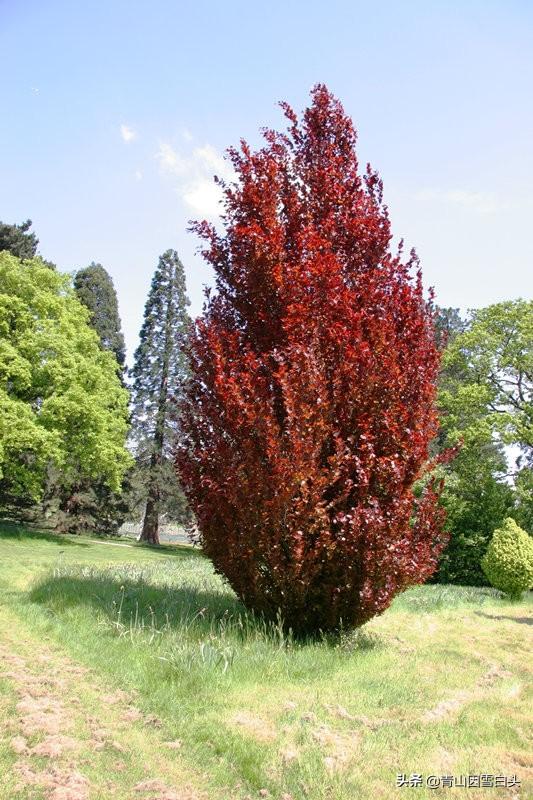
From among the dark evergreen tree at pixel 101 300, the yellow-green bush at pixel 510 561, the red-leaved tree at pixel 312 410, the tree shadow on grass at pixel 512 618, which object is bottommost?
the tree shadow on grass at pixel 512 618

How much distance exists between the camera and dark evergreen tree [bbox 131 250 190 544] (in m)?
35.8

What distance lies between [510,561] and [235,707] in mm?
12186

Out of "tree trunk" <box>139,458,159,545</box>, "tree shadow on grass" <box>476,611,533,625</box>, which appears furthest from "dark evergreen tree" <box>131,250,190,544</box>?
"tree shadow on grass" <box>476,611,533,625</box>

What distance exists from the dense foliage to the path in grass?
1737cm

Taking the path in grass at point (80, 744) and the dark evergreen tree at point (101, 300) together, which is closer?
the path in grass at point (80, 744)

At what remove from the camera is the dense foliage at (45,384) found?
22.0 meters

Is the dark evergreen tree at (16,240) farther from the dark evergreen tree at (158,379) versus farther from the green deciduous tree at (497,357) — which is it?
the green deciduous tree at (497,357)

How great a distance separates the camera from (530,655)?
7.82m

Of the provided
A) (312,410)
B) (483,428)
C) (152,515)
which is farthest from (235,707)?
(152,515)

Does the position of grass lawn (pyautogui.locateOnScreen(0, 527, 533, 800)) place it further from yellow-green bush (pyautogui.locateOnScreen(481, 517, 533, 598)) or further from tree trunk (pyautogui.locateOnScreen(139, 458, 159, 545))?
tree trunk (pyautogui.locateOnScreen(139, 458, 159, 545))

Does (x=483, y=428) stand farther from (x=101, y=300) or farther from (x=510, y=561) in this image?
(x=101, y=300)

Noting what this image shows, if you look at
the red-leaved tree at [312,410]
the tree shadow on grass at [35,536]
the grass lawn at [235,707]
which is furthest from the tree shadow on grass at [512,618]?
the tree shadow on grass at [35,536]

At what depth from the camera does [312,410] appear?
20.9ft

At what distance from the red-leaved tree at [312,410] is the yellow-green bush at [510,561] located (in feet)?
29.6
